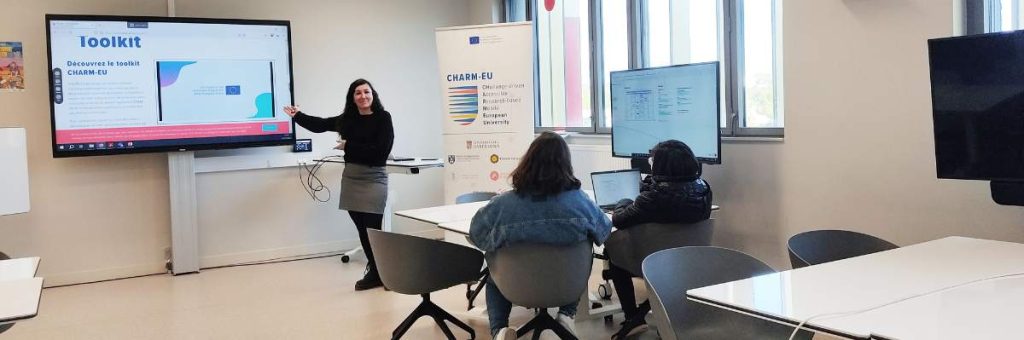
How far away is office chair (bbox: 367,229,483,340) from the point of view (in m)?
3.79

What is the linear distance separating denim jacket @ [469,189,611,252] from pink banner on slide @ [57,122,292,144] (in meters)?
3.37

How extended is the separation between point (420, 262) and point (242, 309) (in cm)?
185

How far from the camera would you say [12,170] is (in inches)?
144

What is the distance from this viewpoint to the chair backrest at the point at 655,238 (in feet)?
12.6

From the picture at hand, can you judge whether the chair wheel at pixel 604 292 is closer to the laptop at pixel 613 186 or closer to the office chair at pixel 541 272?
the laptop at pixel 613 186

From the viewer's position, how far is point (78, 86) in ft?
18.6

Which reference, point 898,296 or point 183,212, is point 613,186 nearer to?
point 898,296

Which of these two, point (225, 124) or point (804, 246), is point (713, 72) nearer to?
point (804, 246)

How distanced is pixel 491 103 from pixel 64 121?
2.91 metres

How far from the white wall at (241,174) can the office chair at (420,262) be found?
3059 mm

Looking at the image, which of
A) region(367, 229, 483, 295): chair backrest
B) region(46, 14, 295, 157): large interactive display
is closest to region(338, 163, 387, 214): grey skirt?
region(46, 14, 295, 157): large interactive display

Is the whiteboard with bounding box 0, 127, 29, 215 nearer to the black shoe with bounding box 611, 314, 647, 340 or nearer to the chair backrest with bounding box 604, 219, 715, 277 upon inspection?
the chair backrest with bounding box 604, 219, 715, 277

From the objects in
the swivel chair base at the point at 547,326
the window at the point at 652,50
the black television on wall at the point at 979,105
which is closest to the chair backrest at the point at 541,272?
the swivel chair base at the point at 547,326

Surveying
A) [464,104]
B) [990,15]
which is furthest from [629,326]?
[464,104]
